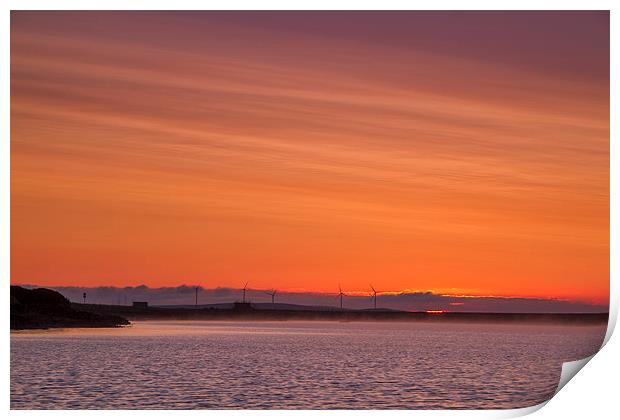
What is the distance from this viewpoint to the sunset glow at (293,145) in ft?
53.7

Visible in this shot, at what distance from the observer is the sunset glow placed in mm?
16375

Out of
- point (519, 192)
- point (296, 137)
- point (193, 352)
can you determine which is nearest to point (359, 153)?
point (296, 137)

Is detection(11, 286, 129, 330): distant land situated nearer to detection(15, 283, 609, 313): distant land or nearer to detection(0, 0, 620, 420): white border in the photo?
detection(15, 283, 609, 313): distant land

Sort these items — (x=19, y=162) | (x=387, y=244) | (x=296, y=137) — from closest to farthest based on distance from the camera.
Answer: (x=19, y=162) < (x=296, y=137) < (x=387, y=244)

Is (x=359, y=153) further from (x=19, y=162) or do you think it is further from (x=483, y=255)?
(x=19, y=162)

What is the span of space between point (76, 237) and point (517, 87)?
316 inches

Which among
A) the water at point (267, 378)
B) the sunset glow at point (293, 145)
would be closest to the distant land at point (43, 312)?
the water at point (267, 378)

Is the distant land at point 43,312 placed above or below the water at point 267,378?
above

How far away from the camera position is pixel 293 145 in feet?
61.8

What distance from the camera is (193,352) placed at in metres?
37.5

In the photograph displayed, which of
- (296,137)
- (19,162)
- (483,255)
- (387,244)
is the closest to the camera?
(19,162)
